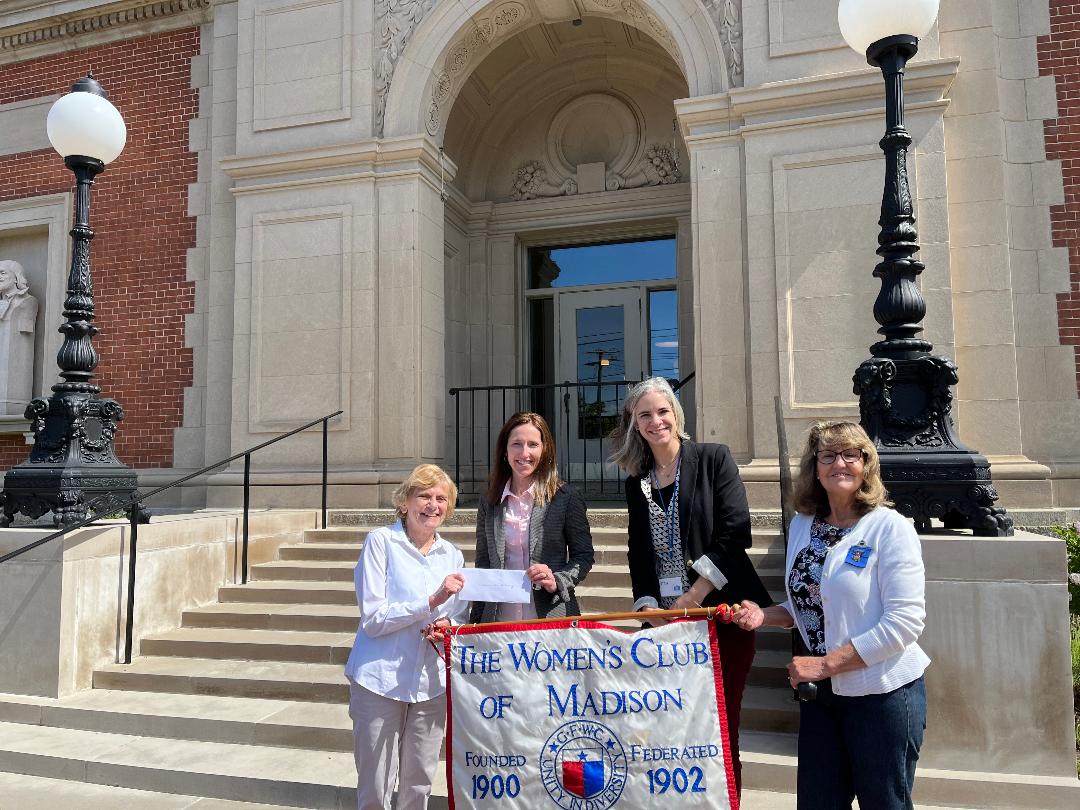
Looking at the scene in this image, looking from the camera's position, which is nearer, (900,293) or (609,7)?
(900,293)

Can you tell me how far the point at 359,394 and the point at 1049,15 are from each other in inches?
291

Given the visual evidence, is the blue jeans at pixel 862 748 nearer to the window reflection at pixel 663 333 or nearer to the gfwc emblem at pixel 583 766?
the gfwc emblem at pixel 583 766

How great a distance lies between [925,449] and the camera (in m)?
4.37

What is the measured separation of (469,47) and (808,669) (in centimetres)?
813

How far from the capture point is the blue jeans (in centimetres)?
231

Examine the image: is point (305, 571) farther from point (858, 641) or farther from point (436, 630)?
point (858, 641)

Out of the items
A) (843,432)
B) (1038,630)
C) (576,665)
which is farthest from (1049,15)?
(576,665)

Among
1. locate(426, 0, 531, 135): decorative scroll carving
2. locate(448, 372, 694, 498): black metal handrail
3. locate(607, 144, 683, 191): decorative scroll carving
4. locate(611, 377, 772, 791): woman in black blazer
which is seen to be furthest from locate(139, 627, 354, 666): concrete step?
locate(607, 144, 683, 191): decorative scroll carving

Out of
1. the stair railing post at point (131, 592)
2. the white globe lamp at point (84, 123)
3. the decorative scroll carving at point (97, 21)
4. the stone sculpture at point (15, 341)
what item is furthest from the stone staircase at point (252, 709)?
the decorative scroll carving at point (97, 21)

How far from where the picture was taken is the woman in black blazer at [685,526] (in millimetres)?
2922

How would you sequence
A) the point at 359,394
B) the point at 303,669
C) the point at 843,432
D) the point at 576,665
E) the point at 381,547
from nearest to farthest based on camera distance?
the point at 843,432, the point at 576,665, the point at 381,547, the point at 303,669, the point at 359,394

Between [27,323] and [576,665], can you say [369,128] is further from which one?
[576,665]

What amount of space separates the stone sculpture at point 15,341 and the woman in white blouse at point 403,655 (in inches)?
352

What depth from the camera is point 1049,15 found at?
7.23m
